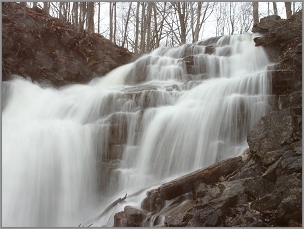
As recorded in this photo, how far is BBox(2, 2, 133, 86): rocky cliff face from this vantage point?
10.1 meters

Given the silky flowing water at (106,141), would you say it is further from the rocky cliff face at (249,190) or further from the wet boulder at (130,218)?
the rocky cliff face at (249,190)

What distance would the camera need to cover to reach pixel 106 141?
289 inches

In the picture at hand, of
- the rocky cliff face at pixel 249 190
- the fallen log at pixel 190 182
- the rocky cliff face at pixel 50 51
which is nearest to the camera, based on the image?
the rocky cliff face at pixel 249 190

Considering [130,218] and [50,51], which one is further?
[50,51]

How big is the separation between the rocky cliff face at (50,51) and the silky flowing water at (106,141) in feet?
3.47

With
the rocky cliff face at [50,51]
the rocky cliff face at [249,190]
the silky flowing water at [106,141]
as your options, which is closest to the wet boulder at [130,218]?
the rocky cliff face at [249,190]

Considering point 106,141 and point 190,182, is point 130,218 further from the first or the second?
point 106,141

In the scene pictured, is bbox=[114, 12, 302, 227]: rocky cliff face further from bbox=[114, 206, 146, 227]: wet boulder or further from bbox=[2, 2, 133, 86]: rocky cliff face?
bbox=[2, 2, 133, 86]: rocky cliff face

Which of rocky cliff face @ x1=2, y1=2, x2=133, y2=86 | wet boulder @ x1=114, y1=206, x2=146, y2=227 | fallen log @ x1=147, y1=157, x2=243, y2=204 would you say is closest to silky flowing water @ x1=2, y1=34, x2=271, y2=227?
wet boulder @ x1=114, y1=206, x2=146, y2=227

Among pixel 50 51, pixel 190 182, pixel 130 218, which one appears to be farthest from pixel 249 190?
pixel 50 51

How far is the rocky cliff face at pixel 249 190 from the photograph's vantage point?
13.8ft

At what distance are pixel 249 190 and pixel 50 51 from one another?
8775 mm

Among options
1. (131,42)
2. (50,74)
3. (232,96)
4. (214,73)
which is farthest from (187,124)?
(131,42)

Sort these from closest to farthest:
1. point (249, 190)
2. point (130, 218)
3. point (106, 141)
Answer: point (249, 190) → point (130, 218) → point (106, 141)
